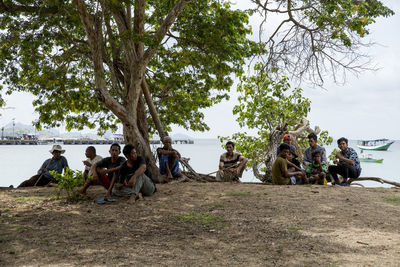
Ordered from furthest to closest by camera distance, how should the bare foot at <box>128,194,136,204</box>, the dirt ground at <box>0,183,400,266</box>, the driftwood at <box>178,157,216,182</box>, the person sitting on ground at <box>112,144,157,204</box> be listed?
1. the driftwood at <box>178,157,216,182</box>
2. the person sitting on ground at <box>112,144,157,204</box>
3. the bare foot at <box>128,194,136,204</box>
4. the dirt ground at <box>0,183,400,266</box>

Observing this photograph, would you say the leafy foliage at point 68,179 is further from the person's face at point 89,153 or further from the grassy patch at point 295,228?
the grassy patch at point 295,228

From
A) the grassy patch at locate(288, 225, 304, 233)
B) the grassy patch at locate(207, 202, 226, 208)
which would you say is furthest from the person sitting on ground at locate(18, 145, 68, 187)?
the grassy patch at locate(288, 225, 304, 233)

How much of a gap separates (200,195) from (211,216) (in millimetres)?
1583

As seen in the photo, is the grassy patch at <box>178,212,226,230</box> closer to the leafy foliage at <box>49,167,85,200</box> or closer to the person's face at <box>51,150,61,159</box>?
the leafy foliage at <box>49,167,85,200</box>

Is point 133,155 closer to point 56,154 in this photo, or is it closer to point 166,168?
point 56,154

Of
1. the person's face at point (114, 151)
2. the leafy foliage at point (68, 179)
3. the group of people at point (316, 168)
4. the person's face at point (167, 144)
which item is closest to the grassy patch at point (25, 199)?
the leafy foliage at point (68, 179)

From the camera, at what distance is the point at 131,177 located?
629 cm

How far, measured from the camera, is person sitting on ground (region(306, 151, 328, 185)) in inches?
318

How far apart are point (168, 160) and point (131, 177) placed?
10.1 feet

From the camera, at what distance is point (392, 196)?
6.97m

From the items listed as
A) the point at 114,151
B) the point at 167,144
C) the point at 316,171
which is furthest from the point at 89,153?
the point at 316,171

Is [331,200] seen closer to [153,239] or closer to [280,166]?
[280,166]

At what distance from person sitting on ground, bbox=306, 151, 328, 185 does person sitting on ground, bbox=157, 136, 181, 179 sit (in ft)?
10.7

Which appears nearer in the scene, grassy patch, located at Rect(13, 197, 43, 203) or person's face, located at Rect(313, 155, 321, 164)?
grassy patch, located at Rect(13, 197, 43, 203)
